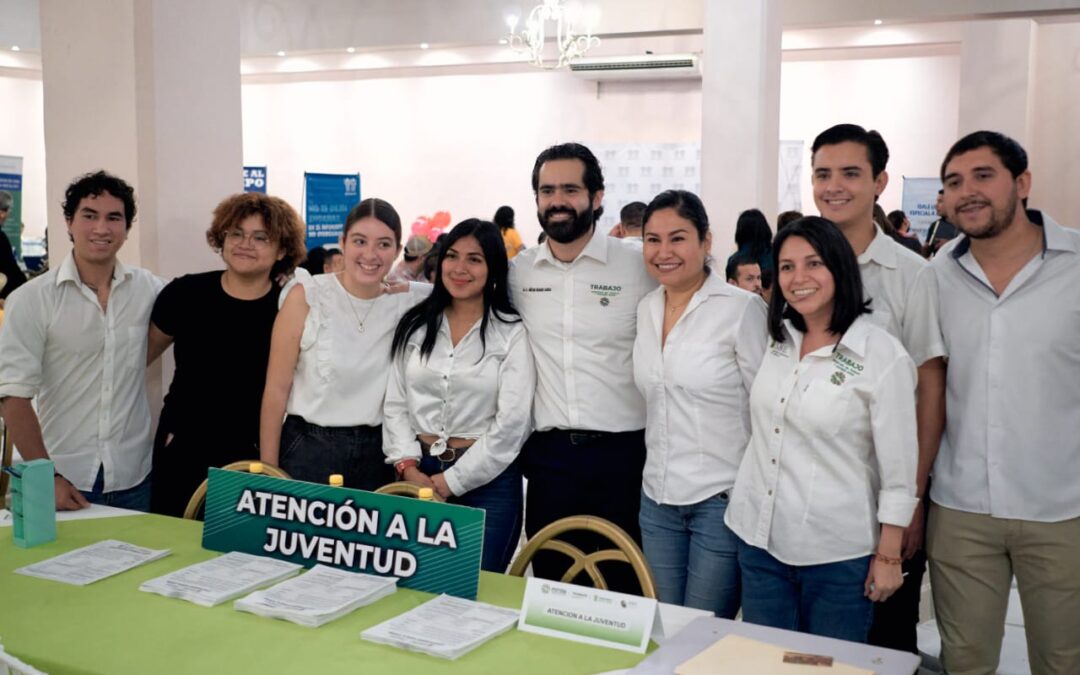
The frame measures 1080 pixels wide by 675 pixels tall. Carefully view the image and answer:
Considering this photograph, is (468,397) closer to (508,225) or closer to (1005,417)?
(1005,417)

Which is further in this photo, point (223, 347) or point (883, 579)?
point (223, 347)

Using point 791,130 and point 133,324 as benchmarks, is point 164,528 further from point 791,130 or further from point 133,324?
point 791,130

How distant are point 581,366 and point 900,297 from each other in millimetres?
934

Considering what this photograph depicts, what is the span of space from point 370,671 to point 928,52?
11827mm

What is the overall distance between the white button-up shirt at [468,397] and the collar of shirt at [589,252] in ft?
0.73

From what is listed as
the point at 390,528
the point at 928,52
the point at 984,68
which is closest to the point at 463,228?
the point at 390,528

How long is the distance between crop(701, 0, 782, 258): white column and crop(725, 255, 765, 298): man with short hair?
251 centimetres

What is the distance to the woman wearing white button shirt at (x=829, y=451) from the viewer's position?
2408 mm

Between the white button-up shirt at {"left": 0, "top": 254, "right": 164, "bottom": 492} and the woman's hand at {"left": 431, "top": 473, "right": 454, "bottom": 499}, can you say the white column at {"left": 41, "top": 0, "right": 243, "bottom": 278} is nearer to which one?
the white button-up shirt at {"left": 0, "top": 254, "right": 164, "bottom": 492}

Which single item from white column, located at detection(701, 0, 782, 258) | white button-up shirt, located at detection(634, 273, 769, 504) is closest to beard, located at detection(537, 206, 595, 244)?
white button-up shirt, located at detection(634, 273, 769, 504)

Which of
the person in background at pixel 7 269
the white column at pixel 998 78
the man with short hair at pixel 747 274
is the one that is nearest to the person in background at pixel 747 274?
the man with short hair at pixel 747 274

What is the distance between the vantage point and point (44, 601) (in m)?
2.17

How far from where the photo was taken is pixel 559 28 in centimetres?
1029

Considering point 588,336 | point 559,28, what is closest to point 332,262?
point 588,336
